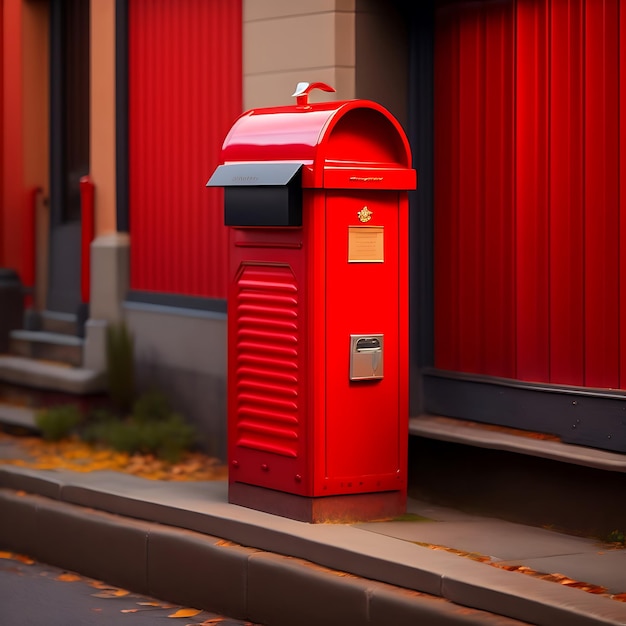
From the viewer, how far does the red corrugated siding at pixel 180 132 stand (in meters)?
9.88

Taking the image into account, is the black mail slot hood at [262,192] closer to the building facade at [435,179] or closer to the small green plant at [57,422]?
the building facade at [435,179]

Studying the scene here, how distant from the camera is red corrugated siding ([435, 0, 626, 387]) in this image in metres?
7.30

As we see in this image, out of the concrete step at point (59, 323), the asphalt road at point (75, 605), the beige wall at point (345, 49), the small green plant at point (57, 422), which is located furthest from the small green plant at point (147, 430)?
the beige wall at point (345, 49)

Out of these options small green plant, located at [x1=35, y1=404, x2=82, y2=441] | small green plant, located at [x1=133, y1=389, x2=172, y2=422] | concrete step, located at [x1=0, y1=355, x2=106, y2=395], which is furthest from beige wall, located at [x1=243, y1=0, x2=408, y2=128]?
small green plant, located at [x1=35, y1=404, x2=82, y2=441]

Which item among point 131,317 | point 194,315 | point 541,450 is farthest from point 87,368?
point 541,450

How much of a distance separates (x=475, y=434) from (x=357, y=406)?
83 centimetres

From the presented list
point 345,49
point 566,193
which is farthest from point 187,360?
point 566,193

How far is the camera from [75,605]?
24.2 feet

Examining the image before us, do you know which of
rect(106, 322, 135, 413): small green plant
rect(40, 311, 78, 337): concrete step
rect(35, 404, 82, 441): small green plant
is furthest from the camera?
rect(40, 311, 78, 337): concrete step

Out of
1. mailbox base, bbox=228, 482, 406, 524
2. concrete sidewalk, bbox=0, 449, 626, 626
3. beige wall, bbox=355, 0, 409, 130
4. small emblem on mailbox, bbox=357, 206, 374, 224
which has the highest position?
beige wall, bbox=355, 0, 409, 130

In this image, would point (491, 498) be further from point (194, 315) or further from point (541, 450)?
point (194, 315)

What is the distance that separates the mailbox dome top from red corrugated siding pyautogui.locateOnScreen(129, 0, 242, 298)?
7.28 ft

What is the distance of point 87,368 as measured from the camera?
10969mm

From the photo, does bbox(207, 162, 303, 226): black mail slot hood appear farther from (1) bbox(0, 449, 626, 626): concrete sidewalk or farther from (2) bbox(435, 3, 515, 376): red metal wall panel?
(1) bbox(0, 449, 626, 626): concrete sidewalk
